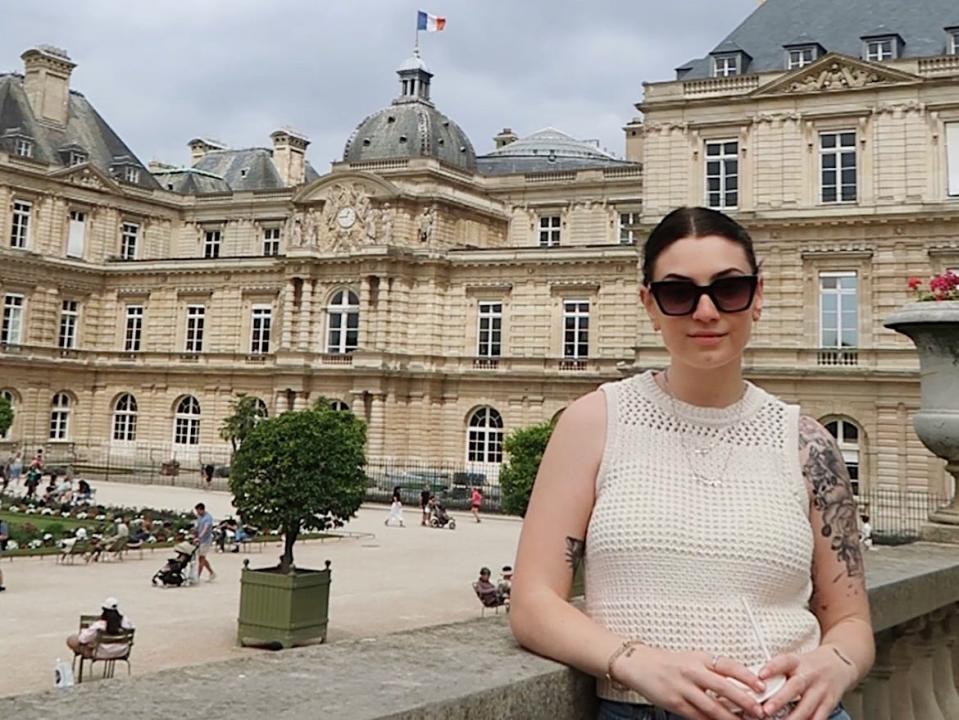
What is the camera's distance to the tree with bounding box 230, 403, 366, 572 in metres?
14.2

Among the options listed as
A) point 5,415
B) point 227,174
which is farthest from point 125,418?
point 227,174

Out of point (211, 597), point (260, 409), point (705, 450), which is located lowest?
point (211, 597)

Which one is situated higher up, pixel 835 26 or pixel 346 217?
pixel 835 26

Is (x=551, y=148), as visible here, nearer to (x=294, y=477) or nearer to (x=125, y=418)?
(x=125, y=418)

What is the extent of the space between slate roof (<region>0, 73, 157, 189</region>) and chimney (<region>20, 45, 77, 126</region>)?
1.10 feet

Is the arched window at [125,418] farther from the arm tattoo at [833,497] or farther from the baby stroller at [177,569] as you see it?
the arm tattoo at [833,497]

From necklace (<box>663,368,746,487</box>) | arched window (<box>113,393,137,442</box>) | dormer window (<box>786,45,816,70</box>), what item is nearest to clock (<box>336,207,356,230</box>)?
arched window (<box>113,393,137,442</box>)

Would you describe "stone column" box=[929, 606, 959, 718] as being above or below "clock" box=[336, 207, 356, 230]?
below

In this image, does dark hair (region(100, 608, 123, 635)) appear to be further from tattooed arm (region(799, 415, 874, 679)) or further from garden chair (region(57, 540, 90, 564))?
tattooed arm (region(799, 415, 874, 679))

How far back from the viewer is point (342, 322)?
3897 cm

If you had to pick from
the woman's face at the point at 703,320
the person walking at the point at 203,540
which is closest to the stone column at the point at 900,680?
the woman's face at the point at 703,320

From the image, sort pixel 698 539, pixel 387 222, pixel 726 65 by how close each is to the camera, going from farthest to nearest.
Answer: pixel 387 222, pixel 726 65, pixel 698 539

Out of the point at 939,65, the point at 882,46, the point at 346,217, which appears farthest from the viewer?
the point at 346,217

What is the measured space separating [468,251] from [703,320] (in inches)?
1401
